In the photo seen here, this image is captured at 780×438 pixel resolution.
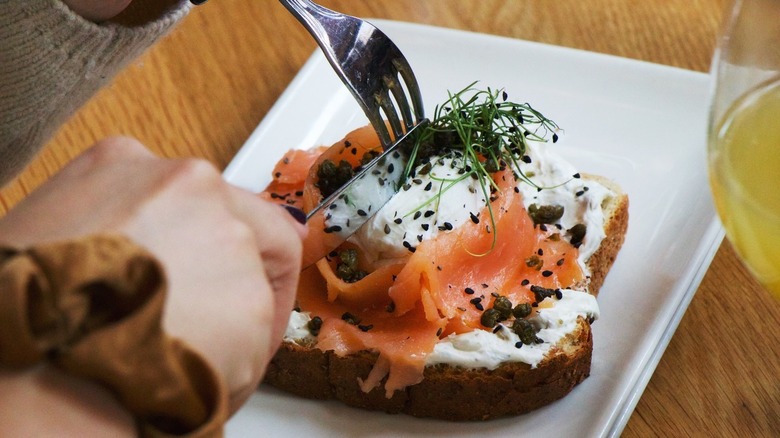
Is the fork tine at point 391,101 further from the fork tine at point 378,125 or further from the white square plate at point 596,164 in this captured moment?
the white square plate at point 596,164

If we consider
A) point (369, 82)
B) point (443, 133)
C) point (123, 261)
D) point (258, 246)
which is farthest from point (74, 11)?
point (123, 261)

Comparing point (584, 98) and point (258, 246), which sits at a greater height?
point (258, 246)

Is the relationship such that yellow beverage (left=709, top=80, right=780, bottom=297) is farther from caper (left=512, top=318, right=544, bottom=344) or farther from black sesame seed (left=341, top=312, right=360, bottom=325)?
black sesame seed (left=341, top=312, right=360, bottom=325)

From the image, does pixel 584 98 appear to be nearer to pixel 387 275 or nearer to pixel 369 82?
pixel 369 82

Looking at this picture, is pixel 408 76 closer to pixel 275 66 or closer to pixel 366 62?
pixel 366 62

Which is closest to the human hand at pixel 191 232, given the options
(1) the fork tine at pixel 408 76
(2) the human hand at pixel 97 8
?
(2) the human hand at pixel 97 8

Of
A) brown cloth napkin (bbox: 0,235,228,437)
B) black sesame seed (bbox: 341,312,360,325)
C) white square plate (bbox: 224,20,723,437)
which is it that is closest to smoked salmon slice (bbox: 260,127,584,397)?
black sesame seed (bbox: 341,312,360,325)
